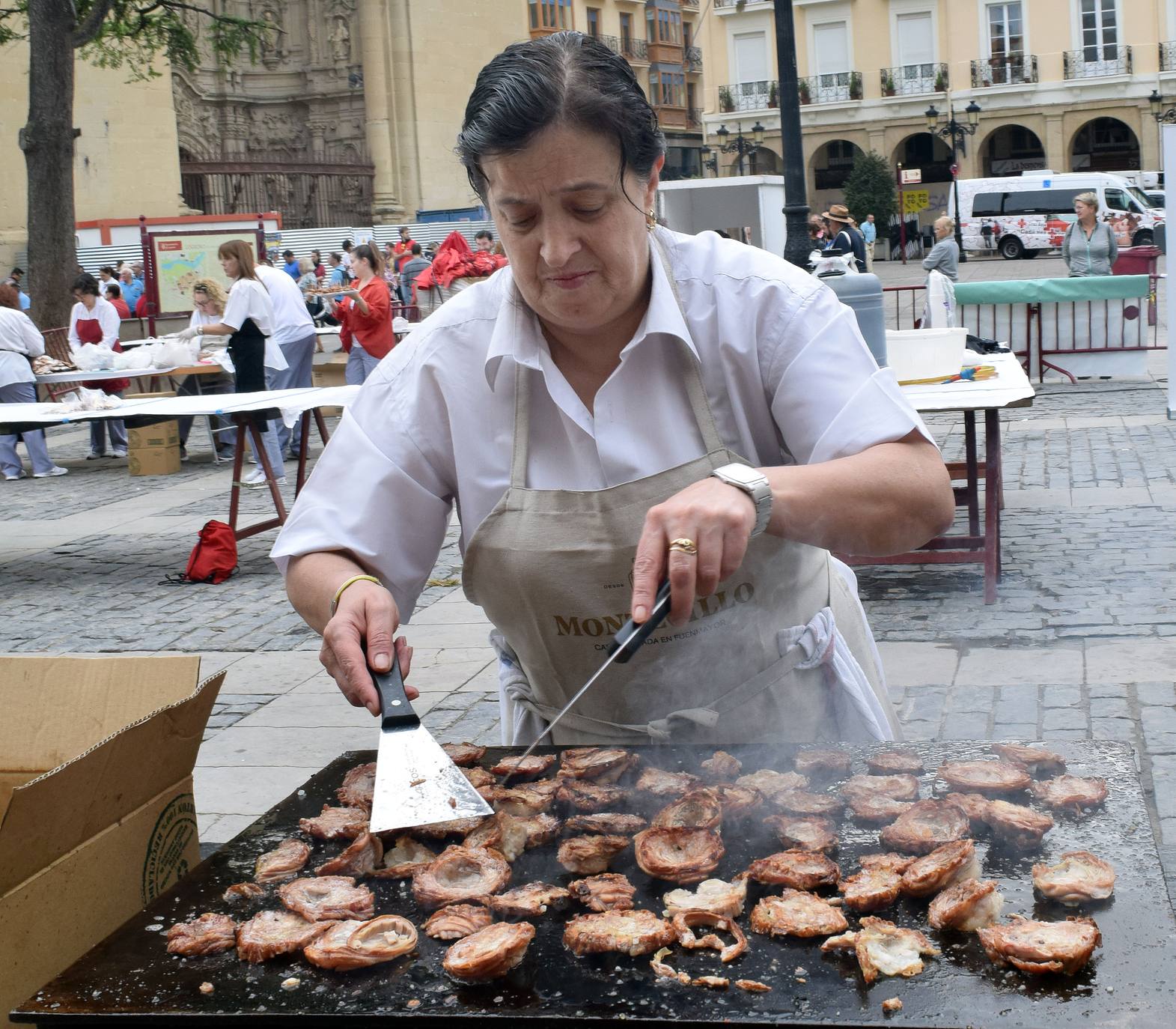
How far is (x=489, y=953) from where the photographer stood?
1.50 meters

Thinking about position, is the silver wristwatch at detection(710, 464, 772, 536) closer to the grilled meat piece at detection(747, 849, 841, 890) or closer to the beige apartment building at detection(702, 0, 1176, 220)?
the grilled meat piece at detection(747, 849, 841, 890)

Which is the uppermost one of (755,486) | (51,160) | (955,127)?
(955,127)

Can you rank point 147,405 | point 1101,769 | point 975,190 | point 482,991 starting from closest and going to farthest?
1. point 482,991
2. point 1101,769
3. point 147,405
4. point 975,190

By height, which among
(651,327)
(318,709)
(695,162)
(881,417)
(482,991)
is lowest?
(318,709)

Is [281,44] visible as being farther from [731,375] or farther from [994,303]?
[731,375]

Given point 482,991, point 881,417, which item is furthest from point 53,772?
point 881,417

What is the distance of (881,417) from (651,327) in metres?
0.38

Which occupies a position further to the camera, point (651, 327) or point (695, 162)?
point (695, 162)

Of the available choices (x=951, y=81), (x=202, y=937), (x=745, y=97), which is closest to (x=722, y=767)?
(x=202, y=937)

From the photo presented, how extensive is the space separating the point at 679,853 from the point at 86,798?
0.82m

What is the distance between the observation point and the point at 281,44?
48.1 m

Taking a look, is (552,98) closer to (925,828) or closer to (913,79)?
(925,828)

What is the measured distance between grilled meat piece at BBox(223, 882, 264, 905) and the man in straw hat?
15457mm

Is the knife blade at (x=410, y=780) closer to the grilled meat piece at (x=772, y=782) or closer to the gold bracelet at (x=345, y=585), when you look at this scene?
the gold bracelet at (x=345, y=585)
